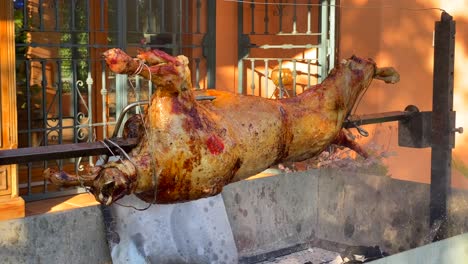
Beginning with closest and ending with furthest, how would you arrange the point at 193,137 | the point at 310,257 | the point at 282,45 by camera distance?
the point at 193,137 → the point at 310,257 → the point at 282,45

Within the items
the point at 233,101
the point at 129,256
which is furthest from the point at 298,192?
the point at 233,101

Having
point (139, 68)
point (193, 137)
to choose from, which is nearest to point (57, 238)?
point (193, 137)

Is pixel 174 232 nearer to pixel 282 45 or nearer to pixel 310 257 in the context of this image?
pixel 310 257

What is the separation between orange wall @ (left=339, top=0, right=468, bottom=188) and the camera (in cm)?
509

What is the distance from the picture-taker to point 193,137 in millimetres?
2160

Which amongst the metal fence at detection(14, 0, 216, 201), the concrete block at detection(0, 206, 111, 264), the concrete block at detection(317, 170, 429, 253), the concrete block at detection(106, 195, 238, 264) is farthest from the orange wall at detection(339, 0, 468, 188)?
the concrete block at detection(0, 206, 111, 264)

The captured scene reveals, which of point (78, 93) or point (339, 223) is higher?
point (78, 93)

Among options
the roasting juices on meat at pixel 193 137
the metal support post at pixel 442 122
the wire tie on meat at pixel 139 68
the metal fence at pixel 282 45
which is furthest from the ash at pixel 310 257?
the metal fence at pixel 282 45

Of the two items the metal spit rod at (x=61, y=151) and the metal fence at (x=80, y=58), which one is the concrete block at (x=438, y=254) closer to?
the metal spit rod at (x=61, y=151)

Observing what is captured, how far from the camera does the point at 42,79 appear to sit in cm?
473

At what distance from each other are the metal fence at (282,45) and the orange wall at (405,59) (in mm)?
174

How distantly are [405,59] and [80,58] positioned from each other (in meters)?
2.22

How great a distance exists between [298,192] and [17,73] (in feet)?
7.38

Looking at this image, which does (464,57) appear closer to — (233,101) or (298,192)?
(298,192)
